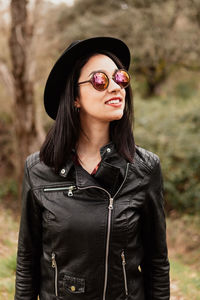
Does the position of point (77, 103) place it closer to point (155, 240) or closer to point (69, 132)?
point (69, 132)

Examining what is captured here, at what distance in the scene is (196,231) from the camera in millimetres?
7629

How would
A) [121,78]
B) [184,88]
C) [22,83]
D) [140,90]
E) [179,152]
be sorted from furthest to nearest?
[184,88] → [140,90] → [179,152] → [22,83] → [121,78]

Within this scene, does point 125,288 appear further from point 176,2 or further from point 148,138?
point 176,2

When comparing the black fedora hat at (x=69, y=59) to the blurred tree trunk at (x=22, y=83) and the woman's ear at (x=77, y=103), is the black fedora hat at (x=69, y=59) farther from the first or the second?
the blurred tree trunk at (x=22, y=83)

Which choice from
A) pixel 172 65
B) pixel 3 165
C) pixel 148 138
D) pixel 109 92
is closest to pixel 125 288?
pixel 109 92

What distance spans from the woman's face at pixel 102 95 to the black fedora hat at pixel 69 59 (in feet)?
0.23

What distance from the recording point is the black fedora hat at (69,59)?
1746mm

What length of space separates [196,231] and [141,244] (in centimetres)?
630

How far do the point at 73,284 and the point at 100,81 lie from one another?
3.62 ft

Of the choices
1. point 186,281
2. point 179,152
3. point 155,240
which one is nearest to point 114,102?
point 155,240

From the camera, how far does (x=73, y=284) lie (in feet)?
5.60

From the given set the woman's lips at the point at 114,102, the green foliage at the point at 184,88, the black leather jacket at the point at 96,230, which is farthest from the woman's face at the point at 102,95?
the green foliage at the point at 184,88

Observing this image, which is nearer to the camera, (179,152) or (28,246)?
(28,246)

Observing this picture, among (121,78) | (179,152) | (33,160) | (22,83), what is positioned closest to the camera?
(121,78)
